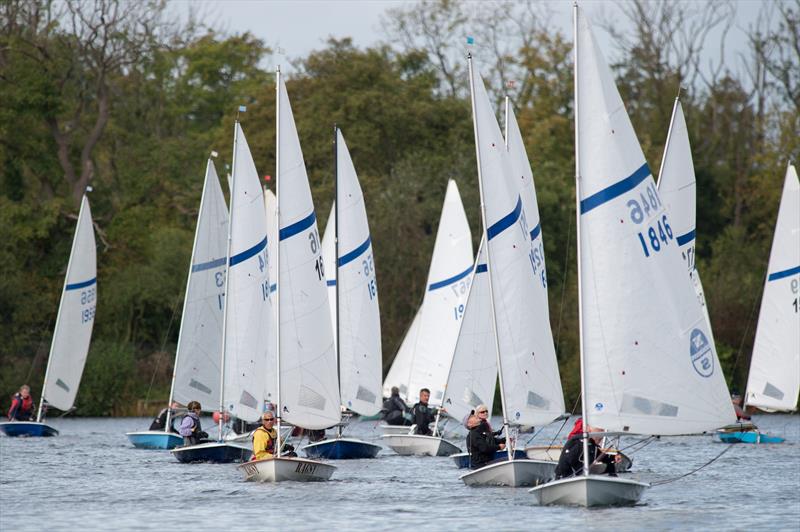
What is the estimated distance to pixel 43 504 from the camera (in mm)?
21219

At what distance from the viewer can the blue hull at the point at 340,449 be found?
93.8 ft

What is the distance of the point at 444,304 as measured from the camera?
3659cm

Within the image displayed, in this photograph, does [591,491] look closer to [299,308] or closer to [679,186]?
[299,308]

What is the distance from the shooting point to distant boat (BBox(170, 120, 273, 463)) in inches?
1144

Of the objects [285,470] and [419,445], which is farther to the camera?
[419,445]

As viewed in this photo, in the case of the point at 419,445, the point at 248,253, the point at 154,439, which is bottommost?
the point at 419,445

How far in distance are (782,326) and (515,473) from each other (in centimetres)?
1480

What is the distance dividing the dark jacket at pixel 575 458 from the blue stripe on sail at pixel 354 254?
13552 millimetres

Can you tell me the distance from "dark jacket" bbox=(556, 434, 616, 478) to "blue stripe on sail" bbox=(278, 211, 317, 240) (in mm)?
6936

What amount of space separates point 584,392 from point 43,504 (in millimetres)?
8250

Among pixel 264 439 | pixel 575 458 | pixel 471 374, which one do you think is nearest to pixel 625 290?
pixel 575 458

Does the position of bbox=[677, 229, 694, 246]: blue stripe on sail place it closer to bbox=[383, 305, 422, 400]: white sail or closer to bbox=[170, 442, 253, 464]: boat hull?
bbox=[170, 442, 253, 464]: boat hull

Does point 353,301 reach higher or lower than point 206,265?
lower

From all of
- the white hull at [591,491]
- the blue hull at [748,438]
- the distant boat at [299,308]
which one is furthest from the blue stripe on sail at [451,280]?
the white hull at [591,491]
